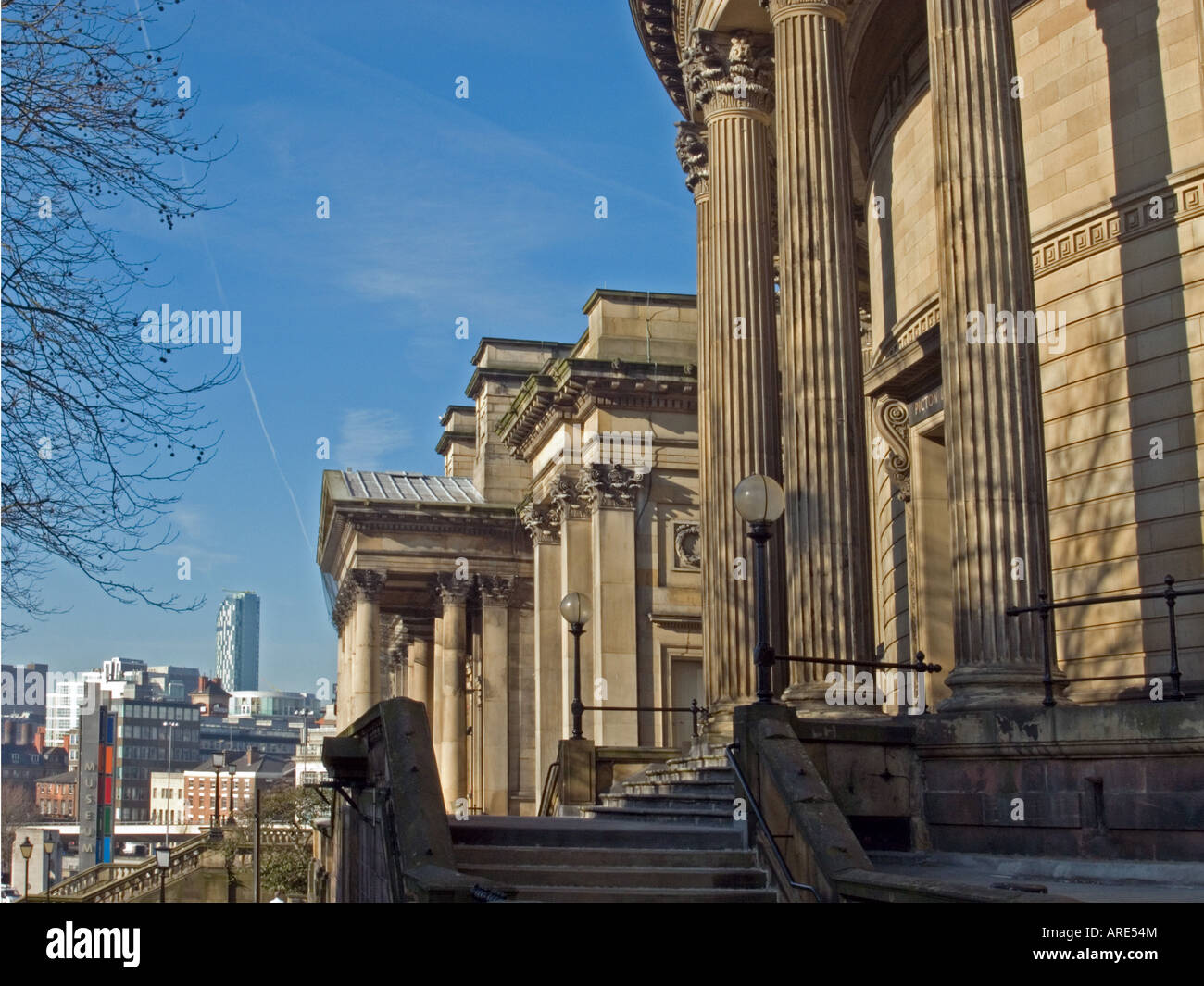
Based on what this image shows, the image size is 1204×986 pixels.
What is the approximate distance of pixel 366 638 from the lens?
49.7m

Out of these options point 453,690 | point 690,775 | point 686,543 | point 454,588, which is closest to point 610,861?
point 690,775

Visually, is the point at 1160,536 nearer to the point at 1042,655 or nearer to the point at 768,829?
the point at 1042,655

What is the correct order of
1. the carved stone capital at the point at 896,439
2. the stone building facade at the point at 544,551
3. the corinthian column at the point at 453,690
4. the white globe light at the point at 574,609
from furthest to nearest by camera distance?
the corinthian column at the point at 453,690 < the stone building facade at the point at 544,551 < the white globe light at the point at 574,609 < the carved stone capital at the point at 896,439

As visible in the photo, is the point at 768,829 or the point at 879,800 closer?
the point at 768,829

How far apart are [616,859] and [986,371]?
6.48 metres

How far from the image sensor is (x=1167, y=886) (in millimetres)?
13328

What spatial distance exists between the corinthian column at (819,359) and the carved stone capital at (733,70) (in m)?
2.64

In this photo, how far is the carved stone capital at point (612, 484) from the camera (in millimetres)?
39025

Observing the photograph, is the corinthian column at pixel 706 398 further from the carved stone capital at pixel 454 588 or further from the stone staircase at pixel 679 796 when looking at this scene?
the carved stone capital at pixel 454 588

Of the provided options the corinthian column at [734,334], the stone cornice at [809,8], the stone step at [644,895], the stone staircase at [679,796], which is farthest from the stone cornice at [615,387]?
the stone step at [644,895]

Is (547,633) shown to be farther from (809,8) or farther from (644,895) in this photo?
(644,895)

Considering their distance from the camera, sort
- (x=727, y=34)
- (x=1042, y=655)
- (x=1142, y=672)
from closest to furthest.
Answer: (x=1042, y=655) → (x=1142, y=672) → (x=727, y=34)

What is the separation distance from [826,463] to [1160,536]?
4.10 meters
